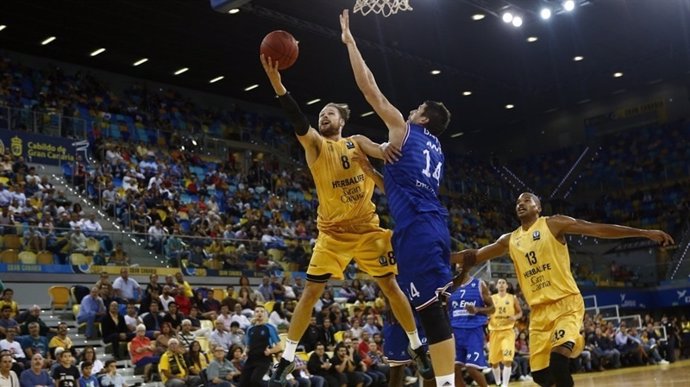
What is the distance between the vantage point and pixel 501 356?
480 inches

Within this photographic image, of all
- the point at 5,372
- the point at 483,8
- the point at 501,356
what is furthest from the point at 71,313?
the point at 483,8

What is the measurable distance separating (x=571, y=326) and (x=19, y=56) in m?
21.6

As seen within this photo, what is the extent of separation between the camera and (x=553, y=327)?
6621mm

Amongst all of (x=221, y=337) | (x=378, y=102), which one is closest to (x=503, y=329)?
(x=221, y=337)

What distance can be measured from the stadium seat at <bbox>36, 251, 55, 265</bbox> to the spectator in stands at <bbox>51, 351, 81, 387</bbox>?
4217 millimetres

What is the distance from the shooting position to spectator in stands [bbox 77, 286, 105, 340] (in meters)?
13.6

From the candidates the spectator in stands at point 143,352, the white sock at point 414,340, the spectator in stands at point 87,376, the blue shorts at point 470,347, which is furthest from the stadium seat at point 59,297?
the white sock at point 414,340

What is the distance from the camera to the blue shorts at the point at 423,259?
5.15m

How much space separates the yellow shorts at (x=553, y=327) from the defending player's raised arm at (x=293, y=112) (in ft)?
7.71

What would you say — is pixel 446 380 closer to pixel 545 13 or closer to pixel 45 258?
pixel 45 258

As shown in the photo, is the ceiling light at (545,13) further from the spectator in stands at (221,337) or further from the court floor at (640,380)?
the spectator in stands at (221,337)

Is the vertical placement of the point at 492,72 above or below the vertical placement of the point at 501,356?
above

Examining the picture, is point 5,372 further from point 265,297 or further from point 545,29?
point 545,29

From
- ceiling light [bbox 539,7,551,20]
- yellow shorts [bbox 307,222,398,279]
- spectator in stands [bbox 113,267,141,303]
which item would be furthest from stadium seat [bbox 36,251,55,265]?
ceiling light [bbox 539,7,551,20]
